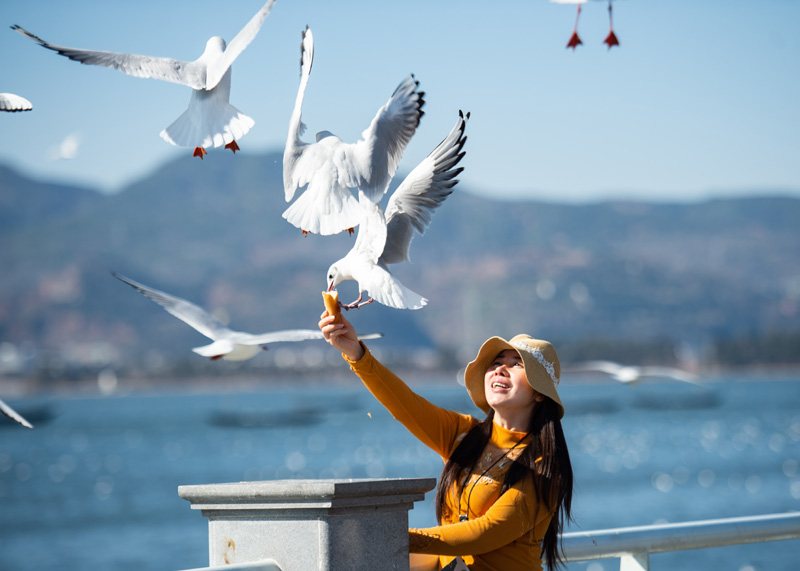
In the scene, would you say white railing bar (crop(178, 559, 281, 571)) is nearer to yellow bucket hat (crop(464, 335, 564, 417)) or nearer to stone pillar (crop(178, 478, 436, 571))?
stone pillar (crop(178, 478, 436, 571))

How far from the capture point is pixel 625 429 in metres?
70.1

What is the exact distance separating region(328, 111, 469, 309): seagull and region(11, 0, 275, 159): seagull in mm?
392

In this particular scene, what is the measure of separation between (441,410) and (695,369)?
118 meters

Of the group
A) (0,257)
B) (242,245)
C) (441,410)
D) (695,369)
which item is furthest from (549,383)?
(242,245)

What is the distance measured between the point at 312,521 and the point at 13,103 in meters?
1.40

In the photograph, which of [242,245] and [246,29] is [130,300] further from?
[246,29]

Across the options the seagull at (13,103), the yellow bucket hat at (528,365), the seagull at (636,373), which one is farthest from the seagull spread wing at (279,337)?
the seagull at (636,373)

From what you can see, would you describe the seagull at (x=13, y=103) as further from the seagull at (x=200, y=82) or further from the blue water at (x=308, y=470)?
the blue water at (x=308, y=470)

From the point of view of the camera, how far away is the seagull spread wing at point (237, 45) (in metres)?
2.72

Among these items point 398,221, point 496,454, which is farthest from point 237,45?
point 496,454

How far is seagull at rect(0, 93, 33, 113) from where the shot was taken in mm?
3074

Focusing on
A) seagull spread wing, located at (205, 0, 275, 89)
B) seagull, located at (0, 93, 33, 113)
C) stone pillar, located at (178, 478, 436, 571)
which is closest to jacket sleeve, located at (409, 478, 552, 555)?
stone pillar, located at (178, 478, 436, 571)

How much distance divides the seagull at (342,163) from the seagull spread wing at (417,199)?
0.55 feet

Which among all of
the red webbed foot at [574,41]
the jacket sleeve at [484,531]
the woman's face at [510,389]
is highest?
the red webbed foot at [574,41]
